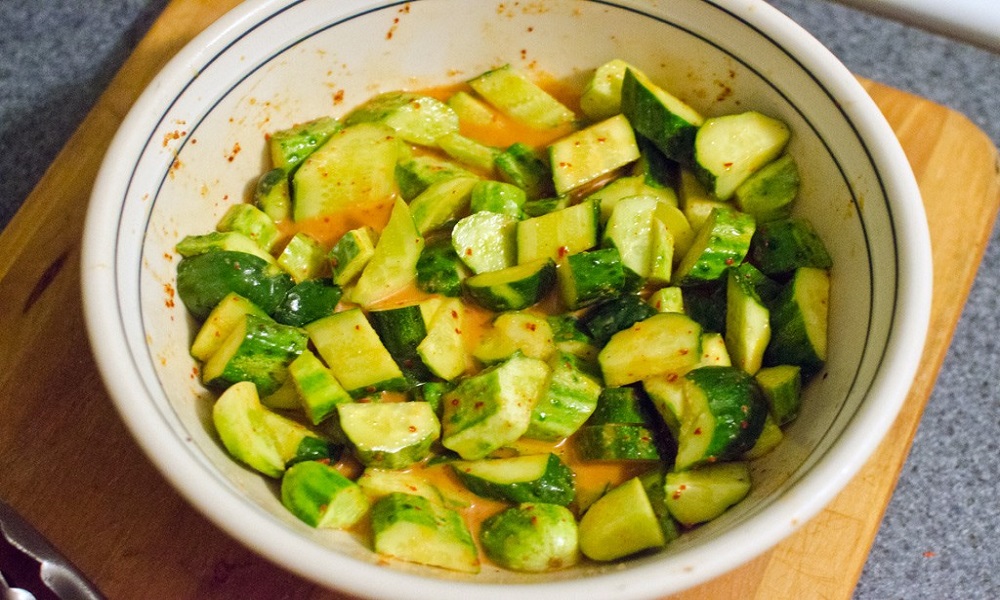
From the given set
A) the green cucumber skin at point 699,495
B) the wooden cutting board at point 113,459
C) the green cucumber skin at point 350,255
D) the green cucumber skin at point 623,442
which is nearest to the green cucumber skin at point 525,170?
the green cucumber skin at point 350,255

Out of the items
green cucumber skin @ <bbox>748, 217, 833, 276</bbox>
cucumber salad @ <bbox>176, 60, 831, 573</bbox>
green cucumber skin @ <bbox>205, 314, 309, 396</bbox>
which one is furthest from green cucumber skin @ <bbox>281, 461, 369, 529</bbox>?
green cucumber skin @ <bbox>748, 217, 833, 276</bbox>

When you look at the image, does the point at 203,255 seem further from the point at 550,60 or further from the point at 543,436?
the point at 550,60

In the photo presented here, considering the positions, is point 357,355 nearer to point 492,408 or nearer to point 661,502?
point 492,408

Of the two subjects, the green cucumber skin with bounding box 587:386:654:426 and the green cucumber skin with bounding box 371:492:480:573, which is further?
the green cucumber skin with bounding box 587:386:654:426

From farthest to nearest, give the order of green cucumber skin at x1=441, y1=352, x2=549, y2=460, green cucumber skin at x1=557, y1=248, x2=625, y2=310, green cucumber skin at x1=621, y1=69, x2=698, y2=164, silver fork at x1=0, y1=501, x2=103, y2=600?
green cucumber skin at x1=621, y1=69, x2=698, y2=164
green cucumber skin at x1=557, y1=248, x2=625, y2=310
green cucumber skin at x1=441, y1=352, x2=549, y2=460
silver fork at x1=0, y1=501, x2=103, y2=600

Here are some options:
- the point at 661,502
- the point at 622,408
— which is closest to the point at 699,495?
the point at 661,502

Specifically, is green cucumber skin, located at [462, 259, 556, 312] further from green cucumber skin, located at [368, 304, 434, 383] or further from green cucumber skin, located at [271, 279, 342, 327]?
green cucumber skin, located at [271, 279, 342, 327]
